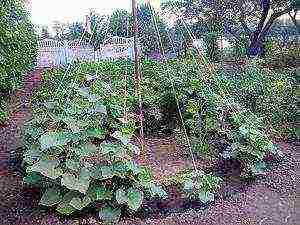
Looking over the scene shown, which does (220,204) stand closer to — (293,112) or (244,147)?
(244,147)

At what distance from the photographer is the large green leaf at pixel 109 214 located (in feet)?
12.2

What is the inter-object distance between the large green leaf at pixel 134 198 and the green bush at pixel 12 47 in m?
3.35

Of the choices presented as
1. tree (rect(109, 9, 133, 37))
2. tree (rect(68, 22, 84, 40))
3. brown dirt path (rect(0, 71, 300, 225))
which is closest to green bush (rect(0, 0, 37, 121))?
brown dirt path (rect(0, 71, 300, 225))

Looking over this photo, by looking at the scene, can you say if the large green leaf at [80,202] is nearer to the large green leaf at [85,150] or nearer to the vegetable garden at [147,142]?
the vegetable garden at [147,142]

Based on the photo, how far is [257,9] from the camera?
552 inches

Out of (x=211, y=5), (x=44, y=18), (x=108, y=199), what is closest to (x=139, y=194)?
(x=108, y=199)

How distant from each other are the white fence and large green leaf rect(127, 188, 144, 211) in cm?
827

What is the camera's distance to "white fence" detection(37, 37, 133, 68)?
40.2 ft

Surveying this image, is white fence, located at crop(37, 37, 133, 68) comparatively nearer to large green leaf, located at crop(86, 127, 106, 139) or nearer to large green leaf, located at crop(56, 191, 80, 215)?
large green leaf, located at crop(86, 127, 106, 139)

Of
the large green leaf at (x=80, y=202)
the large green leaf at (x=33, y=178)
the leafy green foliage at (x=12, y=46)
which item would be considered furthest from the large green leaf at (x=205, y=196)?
the leafy green foliage at (x=12, y=46)

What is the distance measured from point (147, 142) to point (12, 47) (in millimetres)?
3156

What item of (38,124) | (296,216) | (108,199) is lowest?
(296,216)

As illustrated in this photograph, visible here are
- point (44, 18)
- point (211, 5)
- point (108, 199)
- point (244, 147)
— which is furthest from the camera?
point (44, 18)

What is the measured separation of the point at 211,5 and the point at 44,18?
5.72 m
